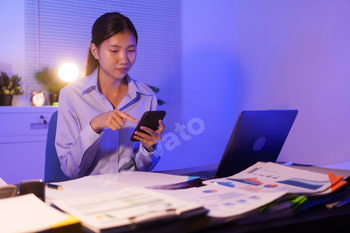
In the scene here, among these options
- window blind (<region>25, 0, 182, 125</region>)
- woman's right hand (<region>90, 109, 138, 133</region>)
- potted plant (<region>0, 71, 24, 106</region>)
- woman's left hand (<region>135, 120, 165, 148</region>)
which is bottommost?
woman's left hand (<region>135, 120, 165, 148</region>)

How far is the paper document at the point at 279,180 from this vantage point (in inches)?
27.5

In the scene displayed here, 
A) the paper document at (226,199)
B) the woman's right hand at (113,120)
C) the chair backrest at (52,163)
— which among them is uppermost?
the woman's right hand at (113,120)

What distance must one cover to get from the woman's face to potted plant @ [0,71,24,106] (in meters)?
1.49

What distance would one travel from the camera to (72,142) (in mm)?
1386

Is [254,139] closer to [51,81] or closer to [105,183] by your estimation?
[105,183]

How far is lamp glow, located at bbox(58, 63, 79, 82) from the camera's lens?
9.53 ft

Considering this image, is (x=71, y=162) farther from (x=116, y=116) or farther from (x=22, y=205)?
(x=22, y=205)

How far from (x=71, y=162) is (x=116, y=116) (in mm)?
337

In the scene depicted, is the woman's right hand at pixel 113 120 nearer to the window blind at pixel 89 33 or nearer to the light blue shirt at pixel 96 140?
the light blue shirt at pixel 96 140

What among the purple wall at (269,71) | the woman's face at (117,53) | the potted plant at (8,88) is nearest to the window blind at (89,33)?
the purple wall at (269,71)

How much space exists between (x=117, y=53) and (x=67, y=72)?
159cm

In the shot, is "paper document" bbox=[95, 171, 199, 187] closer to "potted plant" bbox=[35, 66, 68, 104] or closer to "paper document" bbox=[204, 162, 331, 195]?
"paper document" bbox=[204, 162, 331, 195]

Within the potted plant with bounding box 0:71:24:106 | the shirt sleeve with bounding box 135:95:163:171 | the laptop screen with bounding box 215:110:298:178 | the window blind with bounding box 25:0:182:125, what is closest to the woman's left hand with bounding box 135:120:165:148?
the shirt sleeve with bounding box 135:95:163:171

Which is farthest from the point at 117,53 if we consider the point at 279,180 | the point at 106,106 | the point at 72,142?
the point at 279,180
